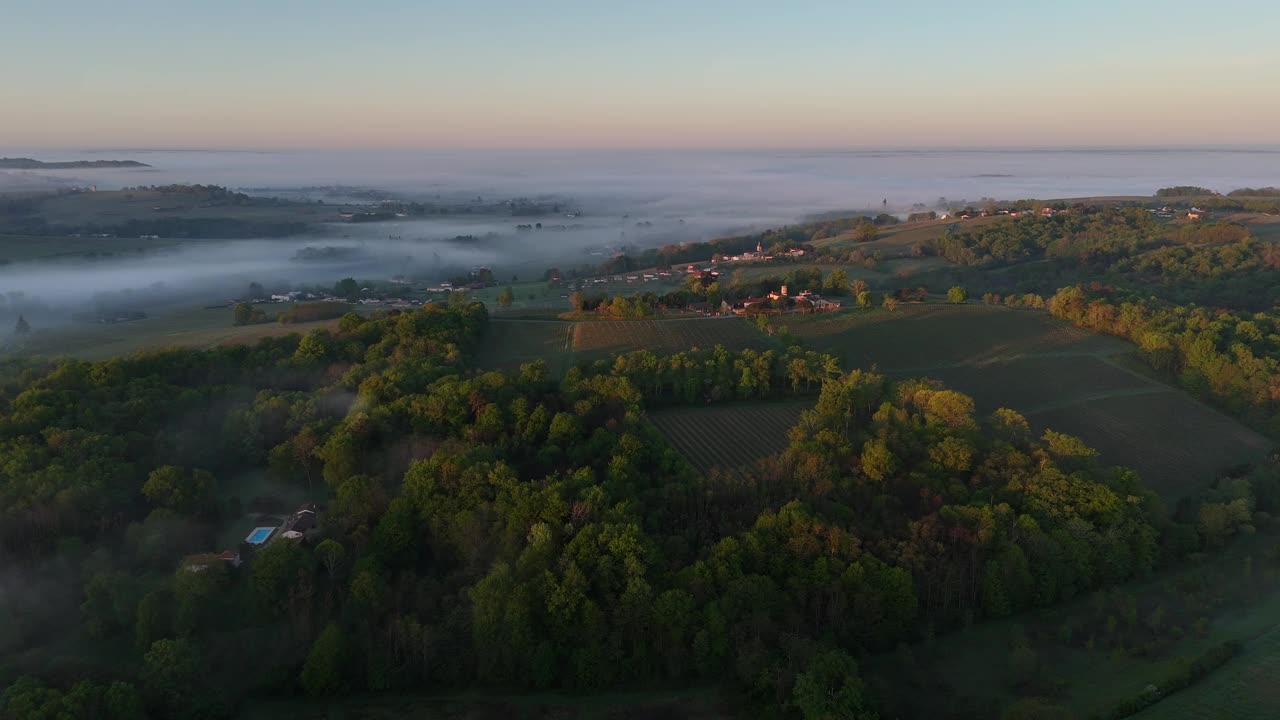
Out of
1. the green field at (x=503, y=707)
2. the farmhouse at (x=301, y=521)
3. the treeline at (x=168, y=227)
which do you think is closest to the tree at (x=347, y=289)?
the farmhouse at (x=301, y=521)

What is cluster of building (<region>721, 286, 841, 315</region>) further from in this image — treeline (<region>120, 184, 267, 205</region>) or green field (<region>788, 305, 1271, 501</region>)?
treeline (<region>120, 184, 267, 205</region>)

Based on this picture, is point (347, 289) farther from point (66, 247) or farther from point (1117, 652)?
point (1117, 652)

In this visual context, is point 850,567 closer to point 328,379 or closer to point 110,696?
point 110,696

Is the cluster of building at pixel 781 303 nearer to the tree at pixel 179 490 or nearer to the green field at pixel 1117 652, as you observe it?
the green field at pixel 1117 652

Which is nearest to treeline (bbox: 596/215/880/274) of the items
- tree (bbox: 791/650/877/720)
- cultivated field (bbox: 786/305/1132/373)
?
cultivated field (bbox: 786/305/1132/373)

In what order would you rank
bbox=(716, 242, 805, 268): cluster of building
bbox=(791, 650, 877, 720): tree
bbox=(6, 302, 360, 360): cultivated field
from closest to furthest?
bbox=(791, 650, 877, 720): tree
bbox=(6, 302, 360, 360): cultivated field
bbox=(716, 242, 805, 268): cluster of building

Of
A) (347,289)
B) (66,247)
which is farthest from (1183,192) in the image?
(66,247)

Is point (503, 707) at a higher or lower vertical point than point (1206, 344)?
lower
